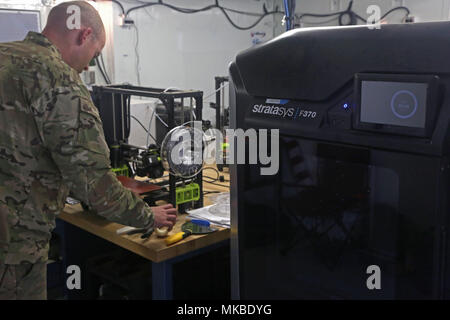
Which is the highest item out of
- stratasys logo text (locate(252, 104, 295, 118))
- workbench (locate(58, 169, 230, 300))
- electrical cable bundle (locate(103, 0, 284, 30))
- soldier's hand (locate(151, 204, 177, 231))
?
electrical cable bundle (locate(103, 0, 284, 30))

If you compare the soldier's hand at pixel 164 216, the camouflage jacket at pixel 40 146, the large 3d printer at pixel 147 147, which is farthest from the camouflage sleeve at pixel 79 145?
the large 3d printer at pixel 147 147

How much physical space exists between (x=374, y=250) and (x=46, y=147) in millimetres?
884

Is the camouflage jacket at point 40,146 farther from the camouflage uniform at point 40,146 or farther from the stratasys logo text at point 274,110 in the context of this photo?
the stratasys logo text at point 274,110

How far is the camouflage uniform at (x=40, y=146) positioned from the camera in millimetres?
1240

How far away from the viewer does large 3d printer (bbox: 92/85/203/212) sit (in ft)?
5.94

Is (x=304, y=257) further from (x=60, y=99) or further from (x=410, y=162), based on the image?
(x=60, y=99)

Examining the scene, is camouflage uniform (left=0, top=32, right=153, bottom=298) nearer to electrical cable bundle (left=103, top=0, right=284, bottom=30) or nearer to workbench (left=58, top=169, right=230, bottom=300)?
workbench (left=58, top=169, right=230, bottom=300)

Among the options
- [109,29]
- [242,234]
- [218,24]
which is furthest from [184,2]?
[242,234]

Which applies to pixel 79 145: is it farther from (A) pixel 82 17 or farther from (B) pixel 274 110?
(B) pixel 274 110

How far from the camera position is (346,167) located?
77 centimetres

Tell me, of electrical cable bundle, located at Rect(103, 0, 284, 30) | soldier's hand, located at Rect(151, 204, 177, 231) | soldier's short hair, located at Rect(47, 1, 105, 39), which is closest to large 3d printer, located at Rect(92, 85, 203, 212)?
soldier's hand, located at Rect(151, 204, 177, 231)

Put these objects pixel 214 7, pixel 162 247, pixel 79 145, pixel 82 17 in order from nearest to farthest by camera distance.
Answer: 1. pixel 79 145
2. pixel 82 17
3. pixel 162 247
4. pixel 214 7

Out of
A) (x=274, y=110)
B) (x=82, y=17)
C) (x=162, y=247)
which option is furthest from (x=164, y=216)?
(x=274, y=110)

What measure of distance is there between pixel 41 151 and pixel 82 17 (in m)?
0.40
